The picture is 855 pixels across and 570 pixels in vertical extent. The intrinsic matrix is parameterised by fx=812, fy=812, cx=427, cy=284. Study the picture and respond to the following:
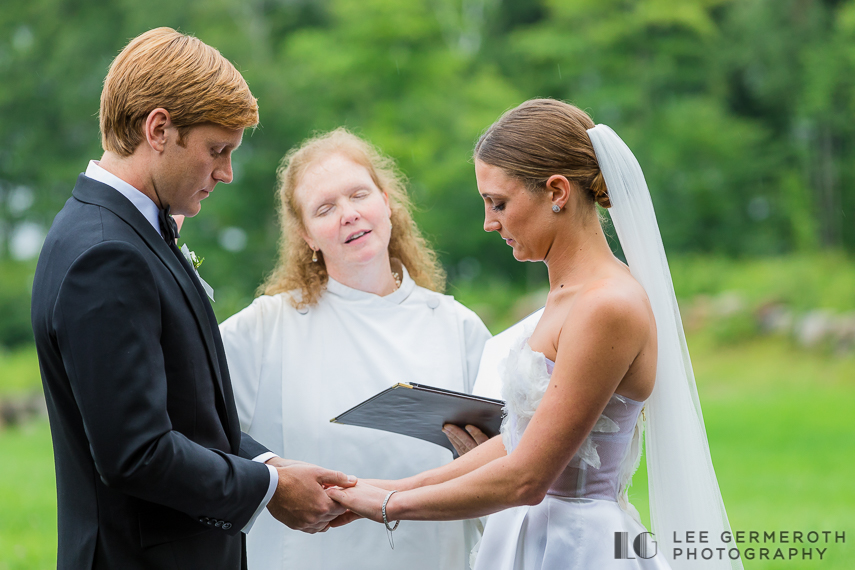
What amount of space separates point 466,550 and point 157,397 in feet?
5.96

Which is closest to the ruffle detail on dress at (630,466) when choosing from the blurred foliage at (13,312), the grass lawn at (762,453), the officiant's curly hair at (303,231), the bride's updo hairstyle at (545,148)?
the bride's updo hairstyle at (545,148)

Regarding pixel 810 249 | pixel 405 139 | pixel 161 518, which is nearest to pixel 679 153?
pixel 810 249

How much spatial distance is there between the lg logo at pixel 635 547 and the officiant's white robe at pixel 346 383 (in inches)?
40.8

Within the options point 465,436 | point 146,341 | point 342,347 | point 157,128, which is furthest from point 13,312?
point 146,341

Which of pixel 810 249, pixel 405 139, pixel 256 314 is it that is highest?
pixel 405 139

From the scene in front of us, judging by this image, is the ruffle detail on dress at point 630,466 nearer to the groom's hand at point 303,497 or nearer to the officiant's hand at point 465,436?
the officiant's hand at point 465,436

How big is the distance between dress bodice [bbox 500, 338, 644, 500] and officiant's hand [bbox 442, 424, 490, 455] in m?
0.37

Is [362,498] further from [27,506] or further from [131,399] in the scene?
[27,506]

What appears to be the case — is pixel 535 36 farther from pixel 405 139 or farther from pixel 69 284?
pixel 69 284

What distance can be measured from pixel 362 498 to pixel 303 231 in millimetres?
1434

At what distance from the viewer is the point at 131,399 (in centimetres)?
214

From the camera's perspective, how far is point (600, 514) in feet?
8.52

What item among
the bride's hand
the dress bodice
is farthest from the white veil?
the bride's hand

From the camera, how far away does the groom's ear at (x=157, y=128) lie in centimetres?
236
